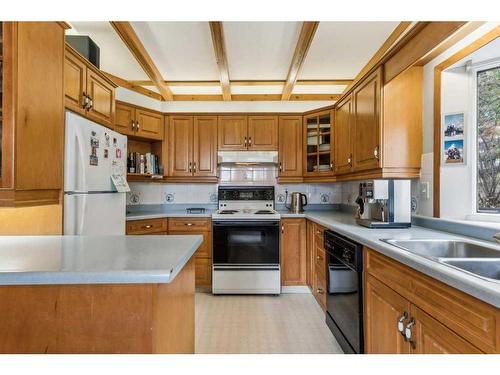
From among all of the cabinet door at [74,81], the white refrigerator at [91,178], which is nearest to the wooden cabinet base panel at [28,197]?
the white refrigerator at [91,178]

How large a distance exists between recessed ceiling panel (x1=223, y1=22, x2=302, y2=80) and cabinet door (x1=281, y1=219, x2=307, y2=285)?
1.65m

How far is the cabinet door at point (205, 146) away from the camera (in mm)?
3535

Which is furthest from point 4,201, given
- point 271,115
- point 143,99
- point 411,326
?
point 271,115

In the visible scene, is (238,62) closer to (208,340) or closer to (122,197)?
(122,197)

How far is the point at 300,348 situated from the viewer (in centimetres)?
204

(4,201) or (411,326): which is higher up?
(4,201)

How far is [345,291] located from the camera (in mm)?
1959

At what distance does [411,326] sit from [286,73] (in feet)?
8.56

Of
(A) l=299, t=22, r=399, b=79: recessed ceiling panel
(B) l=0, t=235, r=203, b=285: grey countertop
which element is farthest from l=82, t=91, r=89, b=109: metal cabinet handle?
(A) l=299, t=22, r=399, b=79: recessed ceiling panel

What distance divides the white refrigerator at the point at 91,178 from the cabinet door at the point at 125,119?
2.69ft

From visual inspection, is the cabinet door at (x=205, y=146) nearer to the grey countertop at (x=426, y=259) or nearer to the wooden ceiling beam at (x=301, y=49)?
the wooden ceiling beam at (x=301, y=49)

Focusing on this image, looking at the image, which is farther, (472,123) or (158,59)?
(158,59)

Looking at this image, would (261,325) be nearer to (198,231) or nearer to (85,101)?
(198,231)

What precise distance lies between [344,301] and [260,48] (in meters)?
2.18
